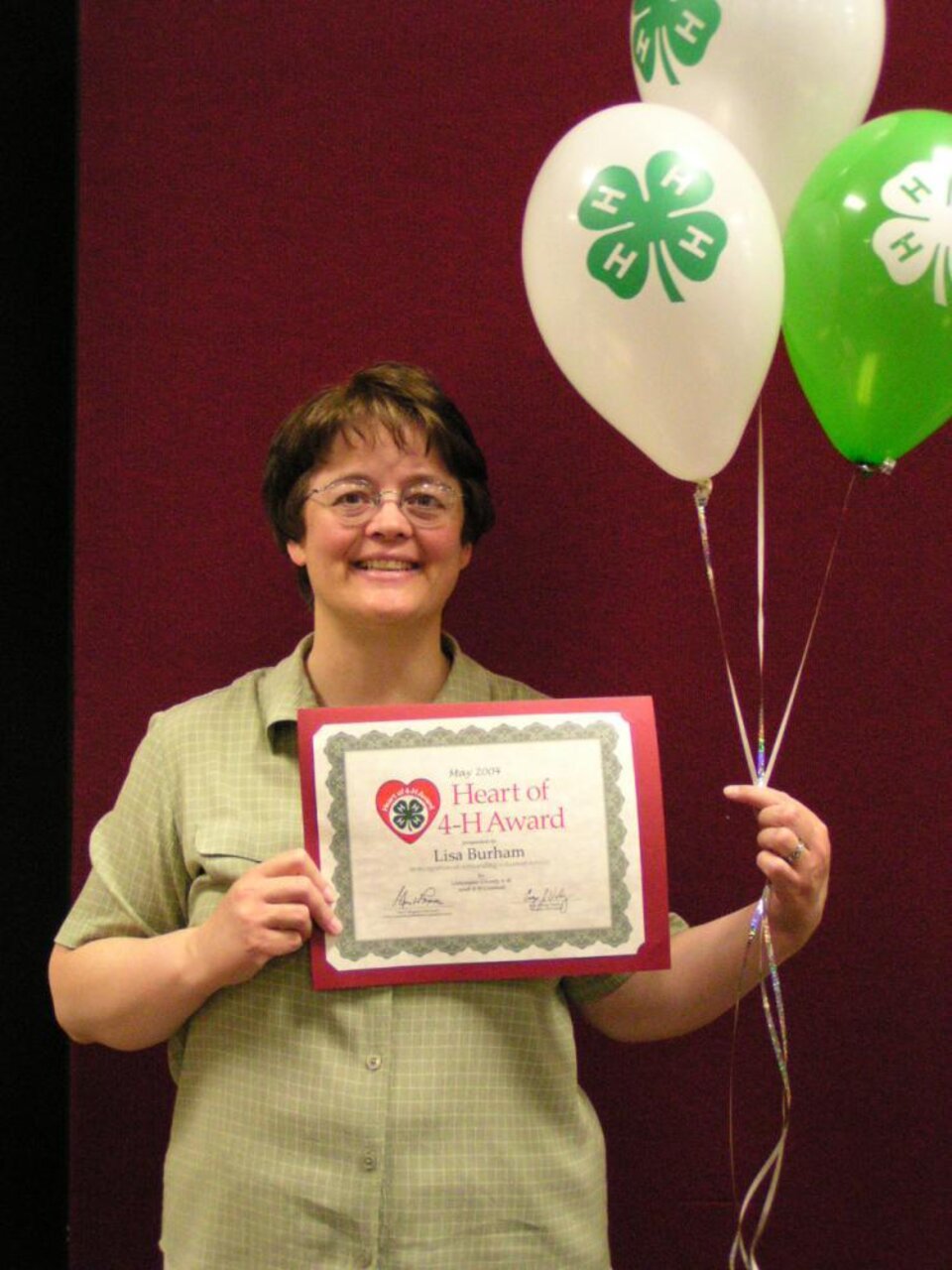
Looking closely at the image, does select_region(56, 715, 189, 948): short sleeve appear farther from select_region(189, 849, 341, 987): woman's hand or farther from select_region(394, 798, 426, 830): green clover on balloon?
select_region(394, 798, 426, 830): green clover on balloon

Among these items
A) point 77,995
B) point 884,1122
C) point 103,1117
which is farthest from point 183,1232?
point 884,1122

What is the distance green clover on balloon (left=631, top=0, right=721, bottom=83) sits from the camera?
1.26 m

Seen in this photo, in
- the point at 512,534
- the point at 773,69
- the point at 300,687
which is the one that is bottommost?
the point at 300,687

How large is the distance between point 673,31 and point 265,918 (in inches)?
39.9

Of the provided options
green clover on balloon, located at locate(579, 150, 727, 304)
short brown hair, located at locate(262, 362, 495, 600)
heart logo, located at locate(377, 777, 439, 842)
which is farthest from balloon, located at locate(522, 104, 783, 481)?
heart logo, located at locate(377, 777, 439, 842)

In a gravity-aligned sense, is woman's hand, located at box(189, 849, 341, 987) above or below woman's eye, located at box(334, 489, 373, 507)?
below

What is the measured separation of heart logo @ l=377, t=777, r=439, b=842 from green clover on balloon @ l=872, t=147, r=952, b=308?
70cm

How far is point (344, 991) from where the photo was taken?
51.5 inches

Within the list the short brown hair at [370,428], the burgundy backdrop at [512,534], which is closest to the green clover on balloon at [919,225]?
the short brown hair at [370,428]

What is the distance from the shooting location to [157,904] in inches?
54.3

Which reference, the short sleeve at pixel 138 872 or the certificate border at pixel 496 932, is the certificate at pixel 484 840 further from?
the short sleeve at pixel 138 872
